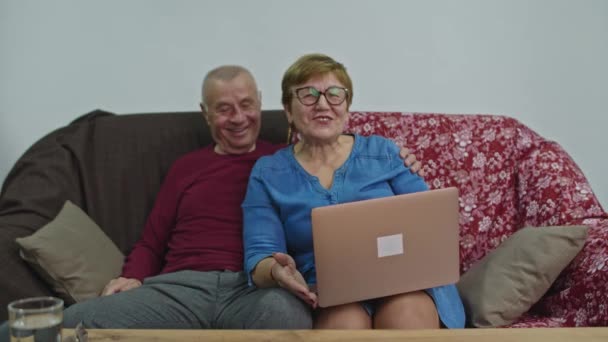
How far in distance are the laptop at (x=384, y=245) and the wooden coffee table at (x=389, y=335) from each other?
181 mm

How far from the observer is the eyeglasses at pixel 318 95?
5.85 ft

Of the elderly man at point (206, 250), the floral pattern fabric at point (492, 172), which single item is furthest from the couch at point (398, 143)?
the elderly man at point (206, 250)

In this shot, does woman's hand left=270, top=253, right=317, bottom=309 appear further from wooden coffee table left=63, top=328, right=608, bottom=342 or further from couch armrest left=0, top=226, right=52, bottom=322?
couch armrest left=0, top=226, right=52, bottom=322

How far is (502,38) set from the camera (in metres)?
2.54

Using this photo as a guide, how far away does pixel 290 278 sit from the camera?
1.57 metres

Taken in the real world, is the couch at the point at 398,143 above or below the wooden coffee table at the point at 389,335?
above

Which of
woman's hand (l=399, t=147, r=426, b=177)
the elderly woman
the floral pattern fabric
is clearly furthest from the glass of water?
the floral pattern fabric

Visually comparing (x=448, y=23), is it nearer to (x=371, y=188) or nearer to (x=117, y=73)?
(x=371, y=188)

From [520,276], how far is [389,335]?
666 mm

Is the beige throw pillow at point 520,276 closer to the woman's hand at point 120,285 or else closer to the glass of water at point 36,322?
the woman's hand at point 120,285

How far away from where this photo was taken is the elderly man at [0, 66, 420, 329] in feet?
5.42

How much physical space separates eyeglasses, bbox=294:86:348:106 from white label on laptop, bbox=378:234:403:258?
1.67 feet

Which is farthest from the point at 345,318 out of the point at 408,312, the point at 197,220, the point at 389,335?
the point at 197,220

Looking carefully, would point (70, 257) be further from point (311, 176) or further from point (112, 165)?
point (311, 176)
